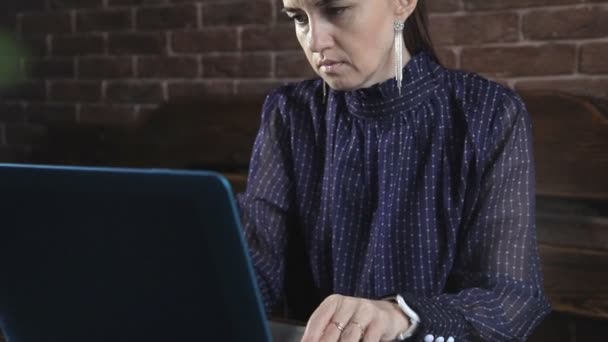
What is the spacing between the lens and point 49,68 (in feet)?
9.24

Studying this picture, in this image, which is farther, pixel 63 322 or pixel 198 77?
pixel 198 77

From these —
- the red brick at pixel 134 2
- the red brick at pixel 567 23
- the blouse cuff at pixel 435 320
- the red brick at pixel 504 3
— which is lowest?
the blouse cuff at pixel 435 320

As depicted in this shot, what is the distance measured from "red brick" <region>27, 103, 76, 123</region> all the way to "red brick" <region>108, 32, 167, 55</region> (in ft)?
0.97

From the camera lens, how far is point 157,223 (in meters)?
0.61

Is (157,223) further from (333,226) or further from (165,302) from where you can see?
(333,226)

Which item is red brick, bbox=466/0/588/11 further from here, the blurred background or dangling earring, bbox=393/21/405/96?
dangling earring, bbox=393/21/405/96

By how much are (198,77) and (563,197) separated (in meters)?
1.19

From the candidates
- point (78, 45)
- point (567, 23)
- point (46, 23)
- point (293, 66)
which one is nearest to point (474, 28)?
point (567, 23)

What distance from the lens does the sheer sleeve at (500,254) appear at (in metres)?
1.03

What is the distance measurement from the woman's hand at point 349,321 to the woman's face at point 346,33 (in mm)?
390

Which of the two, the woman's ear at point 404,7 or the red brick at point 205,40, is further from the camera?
the red brick at point 205,40

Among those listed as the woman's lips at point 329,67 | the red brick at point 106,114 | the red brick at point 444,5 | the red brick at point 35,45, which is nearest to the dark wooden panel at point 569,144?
the red brick at point 444,5

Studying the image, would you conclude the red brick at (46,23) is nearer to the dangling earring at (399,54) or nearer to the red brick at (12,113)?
the red brick at (12,113)

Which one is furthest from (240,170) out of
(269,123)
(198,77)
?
(269,123)
